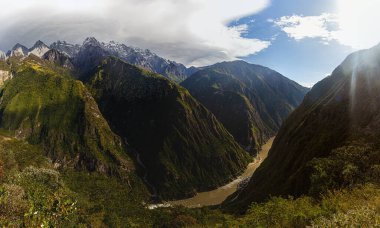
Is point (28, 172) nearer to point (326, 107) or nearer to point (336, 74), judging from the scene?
point (326, 107)

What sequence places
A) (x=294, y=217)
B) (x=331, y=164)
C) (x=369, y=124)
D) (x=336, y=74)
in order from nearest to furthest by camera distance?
(x=294, y=217) → (x=331, y=164) → (x=369, y=124) → (x=336, y=74)

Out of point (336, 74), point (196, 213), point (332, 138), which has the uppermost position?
point (336, 74)

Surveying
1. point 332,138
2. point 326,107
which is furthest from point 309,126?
point 332,138

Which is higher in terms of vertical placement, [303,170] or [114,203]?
[303,170]

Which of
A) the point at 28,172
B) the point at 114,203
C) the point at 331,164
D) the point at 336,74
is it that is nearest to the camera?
the point at 331,164

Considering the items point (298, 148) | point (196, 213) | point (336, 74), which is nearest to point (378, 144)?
point (298, 148)

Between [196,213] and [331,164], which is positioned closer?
[331,164]
